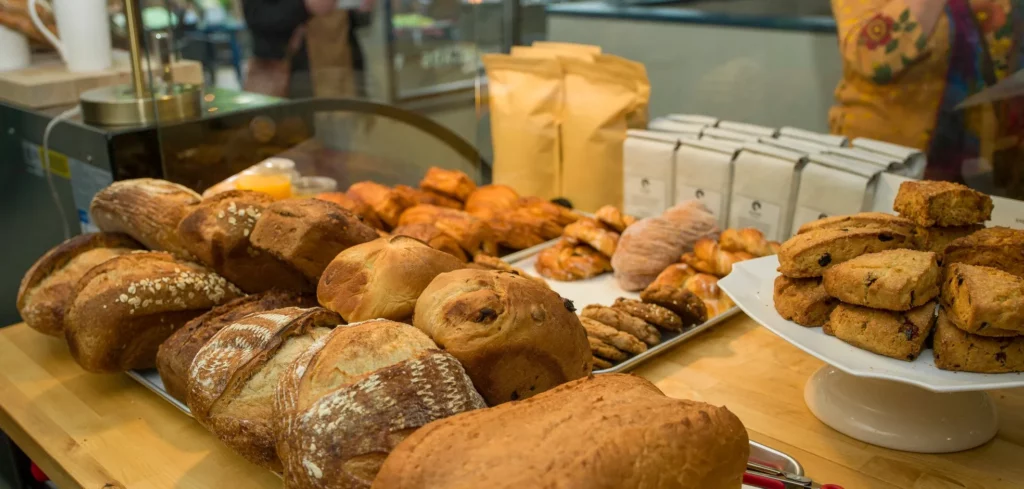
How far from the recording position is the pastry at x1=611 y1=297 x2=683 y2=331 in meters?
1.55

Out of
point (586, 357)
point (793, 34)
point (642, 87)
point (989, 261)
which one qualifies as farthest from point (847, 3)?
point (586, 357)

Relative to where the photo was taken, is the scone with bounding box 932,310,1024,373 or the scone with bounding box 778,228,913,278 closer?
the scone with bounding box 932,310,1024,373

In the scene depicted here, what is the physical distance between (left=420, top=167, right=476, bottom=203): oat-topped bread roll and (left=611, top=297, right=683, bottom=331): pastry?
0.88 m

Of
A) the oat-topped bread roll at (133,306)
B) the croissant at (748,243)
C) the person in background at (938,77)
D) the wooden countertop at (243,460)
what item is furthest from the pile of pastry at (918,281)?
the oat-topped bread roll at (133,306)

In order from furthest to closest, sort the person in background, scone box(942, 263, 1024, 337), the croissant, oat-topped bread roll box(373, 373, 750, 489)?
the person in background, the croissant, scone box(942, 263, 1024, 337), oat-topped bread roll box(373, 373, 750, 489)

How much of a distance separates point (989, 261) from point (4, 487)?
2.18 m

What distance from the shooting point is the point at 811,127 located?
10.4ft

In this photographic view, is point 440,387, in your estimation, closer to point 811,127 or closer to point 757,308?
point 757,308

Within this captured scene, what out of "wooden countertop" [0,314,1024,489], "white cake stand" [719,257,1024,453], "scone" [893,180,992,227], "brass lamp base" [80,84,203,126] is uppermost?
"brass lamp base" [80,84,203,126]

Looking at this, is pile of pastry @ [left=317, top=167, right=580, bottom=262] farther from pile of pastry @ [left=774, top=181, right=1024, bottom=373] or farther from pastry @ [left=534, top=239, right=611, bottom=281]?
pile of pastry @ [left=774, top=181, right=1024, bottom=373]

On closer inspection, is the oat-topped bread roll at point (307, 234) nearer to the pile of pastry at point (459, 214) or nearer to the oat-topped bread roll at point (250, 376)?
the oat-topped bread roll at point (250, 376)

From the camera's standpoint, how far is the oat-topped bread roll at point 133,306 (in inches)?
Result: 54.9

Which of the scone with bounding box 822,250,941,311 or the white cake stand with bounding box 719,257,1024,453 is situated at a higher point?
the scone with bounding box 822,250,941,311

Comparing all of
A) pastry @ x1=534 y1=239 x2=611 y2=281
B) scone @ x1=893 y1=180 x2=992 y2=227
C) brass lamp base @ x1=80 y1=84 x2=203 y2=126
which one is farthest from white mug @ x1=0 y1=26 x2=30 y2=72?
scone @ x1=893 y1=180 x2=992 y2=227
